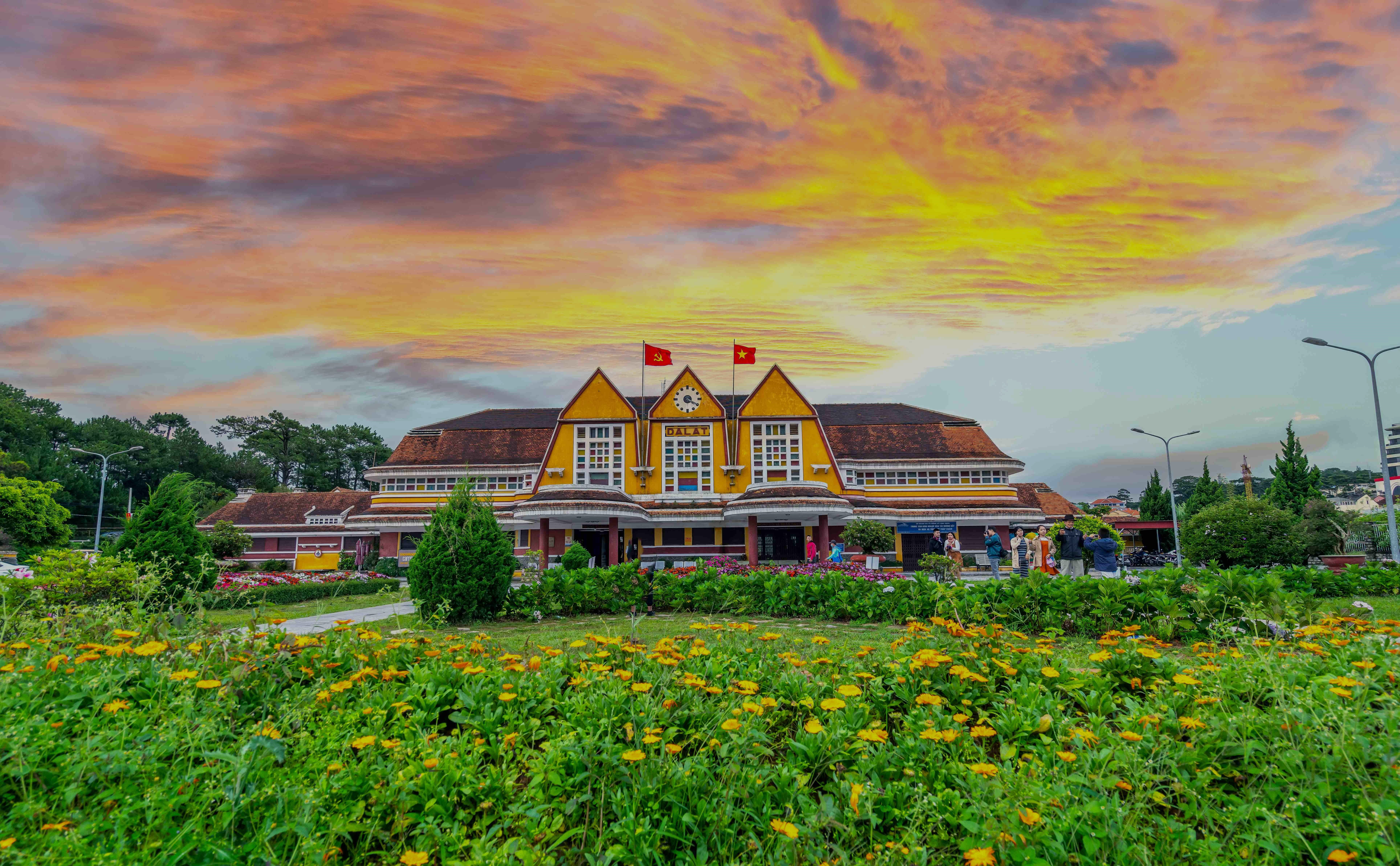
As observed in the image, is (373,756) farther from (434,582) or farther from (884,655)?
(434,582)

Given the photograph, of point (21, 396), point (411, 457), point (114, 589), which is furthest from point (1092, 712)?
point (21, 396)

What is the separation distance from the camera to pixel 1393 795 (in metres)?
3.19

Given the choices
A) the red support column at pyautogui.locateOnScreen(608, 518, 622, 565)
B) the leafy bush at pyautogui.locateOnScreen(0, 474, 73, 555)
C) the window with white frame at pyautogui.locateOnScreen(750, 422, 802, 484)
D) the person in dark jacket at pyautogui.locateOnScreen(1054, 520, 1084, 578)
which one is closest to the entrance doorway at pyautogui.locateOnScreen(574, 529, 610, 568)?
the red support column at pyautogui.locateOnScreen(608, 518, 622, 565)

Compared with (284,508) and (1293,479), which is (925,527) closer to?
(1293,479)

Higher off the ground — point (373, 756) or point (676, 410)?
point (676, 410)

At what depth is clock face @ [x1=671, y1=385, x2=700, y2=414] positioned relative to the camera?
37.7 meters

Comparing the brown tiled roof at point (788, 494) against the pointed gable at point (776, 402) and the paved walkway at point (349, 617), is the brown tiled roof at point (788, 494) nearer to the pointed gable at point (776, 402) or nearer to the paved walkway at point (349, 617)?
Answer: the pointed gable at point (776, 402)

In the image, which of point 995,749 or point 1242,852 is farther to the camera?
point 995,749

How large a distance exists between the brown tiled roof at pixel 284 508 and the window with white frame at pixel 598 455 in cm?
1799

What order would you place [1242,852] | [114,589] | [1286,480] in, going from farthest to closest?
[1286,480] < [114,589] < [1242,852]

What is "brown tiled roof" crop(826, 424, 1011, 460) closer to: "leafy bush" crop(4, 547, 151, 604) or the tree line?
"leafy bush" crop(4, 547, 151, 604)

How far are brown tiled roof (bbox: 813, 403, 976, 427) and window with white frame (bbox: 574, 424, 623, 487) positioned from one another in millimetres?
11324

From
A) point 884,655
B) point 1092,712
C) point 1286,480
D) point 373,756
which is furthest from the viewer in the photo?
point 1286,480

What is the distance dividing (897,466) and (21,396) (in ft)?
302
